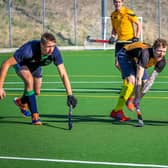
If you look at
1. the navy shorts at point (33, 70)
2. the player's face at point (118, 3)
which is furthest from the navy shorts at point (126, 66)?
the player's face at point (118, 3)

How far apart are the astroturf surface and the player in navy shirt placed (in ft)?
1.31

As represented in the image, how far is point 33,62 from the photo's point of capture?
955cm

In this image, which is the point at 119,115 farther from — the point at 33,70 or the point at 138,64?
the point at 33,70

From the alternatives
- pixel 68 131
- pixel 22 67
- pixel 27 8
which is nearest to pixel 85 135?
pixel 68 131

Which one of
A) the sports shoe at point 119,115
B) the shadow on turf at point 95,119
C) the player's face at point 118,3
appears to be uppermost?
the player's face at point 118,3

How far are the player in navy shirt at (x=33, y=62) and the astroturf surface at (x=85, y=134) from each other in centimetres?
40

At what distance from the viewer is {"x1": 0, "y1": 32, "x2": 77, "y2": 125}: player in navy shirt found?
29.3 ft

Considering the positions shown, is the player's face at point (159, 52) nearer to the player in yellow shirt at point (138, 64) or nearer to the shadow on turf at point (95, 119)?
the player in yellow shirt at point (138, 64)

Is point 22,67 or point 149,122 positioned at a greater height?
point 22,67

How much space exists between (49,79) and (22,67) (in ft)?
24.6

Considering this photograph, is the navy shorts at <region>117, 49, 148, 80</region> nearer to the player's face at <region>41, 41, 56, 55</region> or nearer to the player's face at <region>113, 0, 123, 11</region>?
the player's face at <region>41, 41, 56, 55</region>

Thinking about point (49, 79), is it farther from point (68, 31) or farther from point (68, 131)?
point (68, 31)

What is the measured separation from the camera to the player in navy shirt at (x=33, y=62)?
8922 millimetres

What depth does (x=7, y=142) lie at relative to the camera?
326 inches
